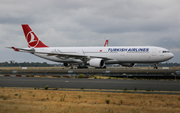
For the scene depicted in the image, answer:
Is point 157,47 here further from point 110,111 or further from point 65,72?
point 110,111

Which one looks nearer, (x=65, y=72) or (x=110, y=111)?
(x=110, y=111)

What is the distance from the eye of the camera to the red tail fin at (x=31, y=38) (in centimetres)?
5200

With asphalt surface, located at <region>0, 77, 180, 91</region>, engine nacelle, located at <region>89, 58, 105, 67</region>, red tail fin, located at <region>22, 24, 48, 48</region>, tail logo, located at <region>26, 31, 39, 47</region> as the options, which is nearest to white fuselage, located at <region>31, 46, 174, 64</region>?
engine nacelle, located at <region>89, 58, 105, 67</region>

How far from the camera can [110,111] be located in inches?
414

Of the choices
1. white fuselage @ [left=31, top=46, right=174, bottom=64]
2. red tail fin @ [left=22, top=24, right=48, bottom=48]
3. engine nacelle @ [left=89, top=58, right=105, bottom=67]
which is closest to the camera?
white fuselage @ [left=31, top=46, right=174, bottom=64]

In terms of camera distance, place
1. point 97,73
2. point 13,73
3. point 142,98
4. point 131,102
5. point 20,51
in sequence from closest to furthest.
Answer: point 131,102 → point 142,98 → point 97,73 → point 13,73 → point 20,51

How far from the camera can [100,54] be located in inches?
1725

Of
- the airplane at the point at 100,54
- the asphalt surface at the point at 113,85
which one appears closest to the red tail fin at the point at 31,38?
the airplane at the point at 100,54

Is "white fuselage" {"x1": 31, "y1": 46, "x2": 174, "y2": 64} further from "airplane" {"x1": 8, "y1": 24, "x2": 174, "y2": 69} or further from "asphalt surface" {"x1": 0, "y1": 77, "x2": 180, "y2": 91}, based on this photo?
"asphalt surface" {"x1": 0, "y1": 77, "x2": 180, "y2": 91}

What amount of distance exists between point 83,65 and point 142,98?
108ft

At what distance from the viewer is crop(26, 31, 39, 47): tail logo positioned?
52.0 metres

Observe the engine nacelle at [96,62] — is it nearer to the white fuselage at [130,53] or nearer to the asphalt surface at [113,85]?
the white fuselage at [130,53]

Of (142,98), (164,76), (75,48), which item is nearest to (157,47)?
(164,76)

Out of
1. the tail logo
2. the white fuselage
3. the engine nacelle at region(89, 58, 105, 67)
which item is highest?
the tail logo
